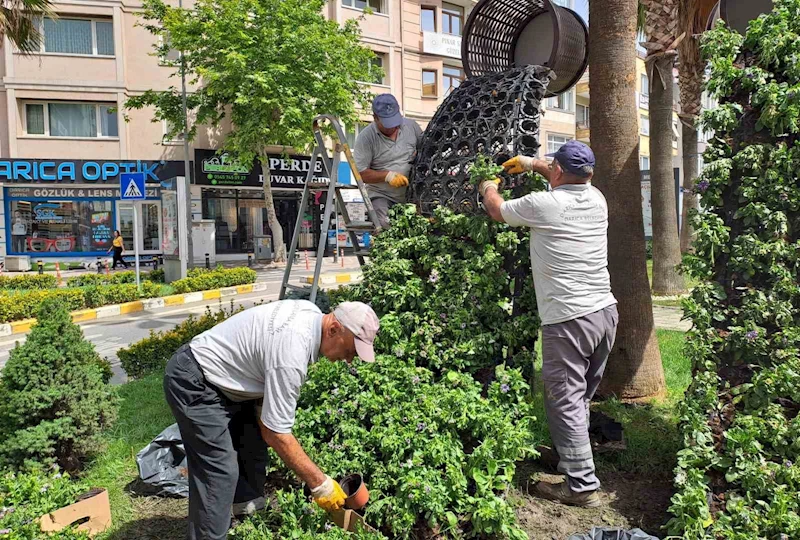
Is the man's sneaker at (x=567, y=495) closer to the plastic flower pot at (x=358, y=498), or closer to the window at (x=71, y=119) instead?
the plastic flower pot at (x=358, y=498)

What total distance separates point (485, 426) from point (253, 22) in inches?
732

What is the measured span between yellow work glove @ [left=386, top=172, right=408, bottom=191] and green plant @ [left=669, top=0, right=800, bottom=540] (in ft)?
6.88

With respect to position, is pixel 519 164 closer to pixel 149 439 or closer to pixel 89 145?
pixel 149 439

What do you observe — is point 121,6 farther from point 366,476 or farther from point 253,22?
point 366,476

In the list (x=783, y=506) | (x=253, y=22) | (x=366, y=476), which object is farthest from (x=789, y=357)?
(x=253, y=22)

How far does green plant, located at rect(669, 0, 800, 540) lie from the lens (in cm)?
291

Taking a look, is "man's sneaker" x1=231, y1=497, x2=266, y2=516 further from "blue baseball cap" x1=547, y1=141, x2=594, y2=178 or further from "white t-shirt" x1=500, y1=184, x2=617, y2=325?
"blue baseball cap" x1=547, y1=141, x2=594, y2=178

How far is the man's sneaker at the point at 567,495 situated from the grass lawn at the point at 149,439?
0.51m

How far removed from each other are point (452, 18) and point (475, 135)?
27207mm

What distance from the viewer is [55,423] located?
3.81 meters

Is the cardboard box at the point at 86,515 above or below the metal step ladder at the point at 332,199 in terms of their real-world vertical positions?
below

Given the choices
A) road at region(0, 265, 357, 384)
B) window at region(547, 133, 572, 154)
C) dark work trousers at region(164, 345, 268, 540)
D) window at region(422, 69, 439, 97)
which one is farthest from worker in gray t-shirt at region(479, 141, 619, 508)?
window at region(547, 133, 572, 154)

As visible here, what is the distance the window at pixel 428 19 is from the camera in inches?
1087

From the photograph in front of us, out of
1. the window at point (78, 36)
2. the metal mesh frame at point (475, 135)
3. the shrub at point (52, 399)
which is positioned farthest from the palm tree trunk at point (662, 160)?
the window at point (78, 36)
